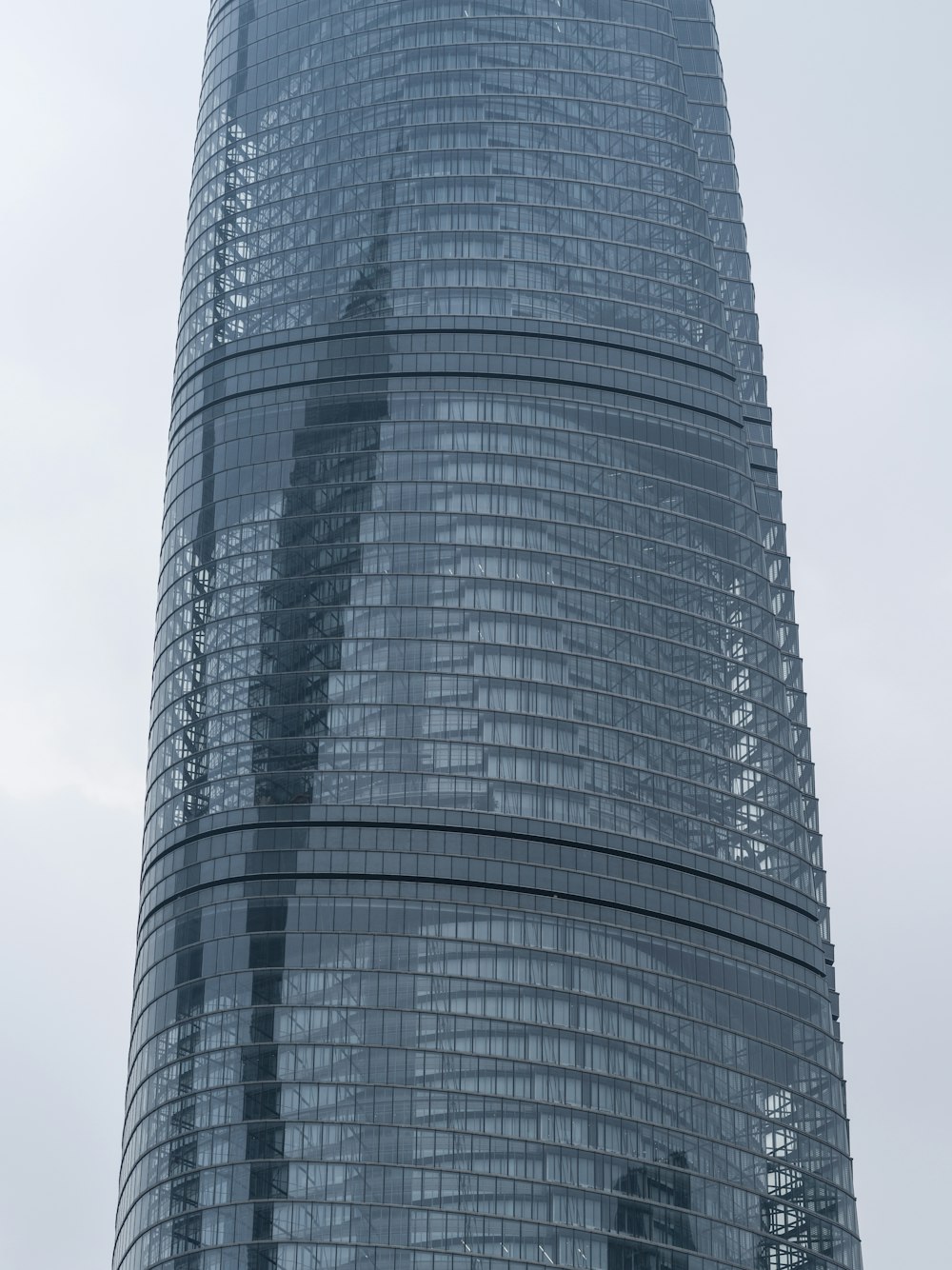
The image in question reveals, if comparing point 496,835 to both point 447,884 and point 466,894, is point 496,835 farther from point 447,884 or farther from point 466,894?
point 447,884

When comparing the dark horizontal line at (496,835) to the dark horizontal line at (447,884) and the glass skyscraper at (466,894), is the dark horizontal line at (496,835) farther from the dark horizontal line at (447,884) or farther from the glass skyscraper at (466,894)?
the dark horizontal line at (447,884)

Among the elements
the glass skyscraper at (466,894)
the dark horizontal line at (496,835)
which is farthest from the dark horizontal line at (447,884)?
the dark horizontal line at (496,835)

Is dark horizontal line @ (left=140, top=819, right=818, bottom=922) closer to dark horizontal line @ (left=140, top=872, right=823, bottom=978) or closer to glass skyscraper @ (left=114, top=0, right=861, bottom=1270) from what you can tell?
glass skyscraper @ (left=114, top=0, right=861, bottom=1270)

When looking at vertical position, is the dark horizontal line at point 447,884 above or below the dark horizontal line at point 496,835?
below

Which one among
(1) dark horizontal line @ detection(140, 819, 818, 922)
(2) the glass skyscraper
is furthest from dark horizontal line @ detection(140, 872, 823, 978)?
(1) dark horizontal line @ detection(140, 819, 818, 922)

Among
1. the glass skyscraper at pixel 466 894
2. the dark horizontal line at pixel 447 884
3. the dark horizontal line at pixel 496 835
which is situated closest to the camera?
the glass skyscraper at pixel 466 894

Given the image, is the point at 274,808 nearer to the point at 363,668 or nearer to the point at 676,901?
the point at 363,668

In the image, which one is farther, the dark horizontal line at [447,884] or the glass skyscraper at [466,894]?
the dark horizontal line at [447,884]

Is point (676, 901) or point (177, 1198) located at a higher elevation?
point (676, 901)

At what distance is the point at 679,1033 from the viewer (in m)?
180

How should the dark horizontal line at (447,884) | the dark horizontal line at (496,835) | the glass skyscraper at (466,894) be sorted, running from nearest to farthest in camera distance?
1. the glass skyscraper at (466,894)
2. the dark horizontal line at (447,884)
3. the dark horizontal line at (496,835)

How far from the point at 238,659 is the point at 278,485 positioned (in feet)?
46.8

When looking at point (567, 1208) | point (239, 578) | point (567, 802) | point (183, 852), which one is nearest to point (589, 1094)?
point (567, 1208)

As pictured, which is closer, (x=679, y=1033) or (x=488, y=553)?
(x=679, y=1033)
